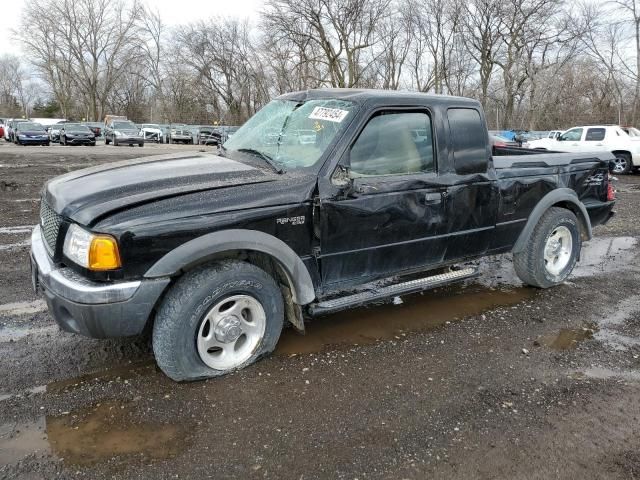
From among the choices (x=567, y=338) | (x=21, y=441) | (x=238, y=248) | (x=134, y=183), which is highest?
(x=134, y=183)

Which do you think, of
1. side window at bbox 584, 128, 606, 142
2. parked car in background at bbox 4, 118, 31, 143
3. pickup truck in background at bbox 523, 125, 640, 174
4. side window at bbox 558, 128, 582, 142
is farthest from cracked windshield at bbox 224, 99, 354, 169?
parked car in background at bbox 4, 118, 31, 143

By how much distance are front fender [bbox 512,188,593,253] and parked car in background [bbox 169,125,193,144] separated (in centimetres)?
3983

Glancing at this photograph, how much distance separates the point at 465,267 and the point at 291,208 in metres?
2.15

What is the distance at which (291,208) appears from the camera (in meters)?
3.36

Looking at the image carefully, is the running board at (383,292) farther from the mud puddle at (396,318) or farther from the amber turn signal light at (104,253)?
the amber turn signal light at (104,253)

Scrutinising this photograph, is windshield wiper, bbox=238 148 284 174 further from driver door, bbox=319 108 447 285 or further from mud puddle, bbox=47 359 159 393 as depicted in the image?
mud puddle, bbox=47 359 159 393

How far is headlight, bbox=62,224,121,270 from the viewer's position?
9.26 ft

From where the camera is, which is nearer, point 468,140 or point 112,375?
point 112,375

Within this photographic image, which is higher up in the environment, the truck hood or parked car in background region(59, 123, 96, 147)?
parked car in background region(59, 123, 96, 147)

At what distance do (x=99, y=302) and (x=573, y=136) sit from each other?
63.7 ft

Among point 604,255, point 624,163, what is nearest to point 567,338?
point 604,255

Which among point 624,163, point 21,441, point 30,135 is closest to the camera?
point 21,441

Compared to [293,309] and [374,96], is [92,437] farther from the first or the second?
[374,96]

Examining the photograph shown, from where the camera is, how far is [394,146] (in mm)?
3896
